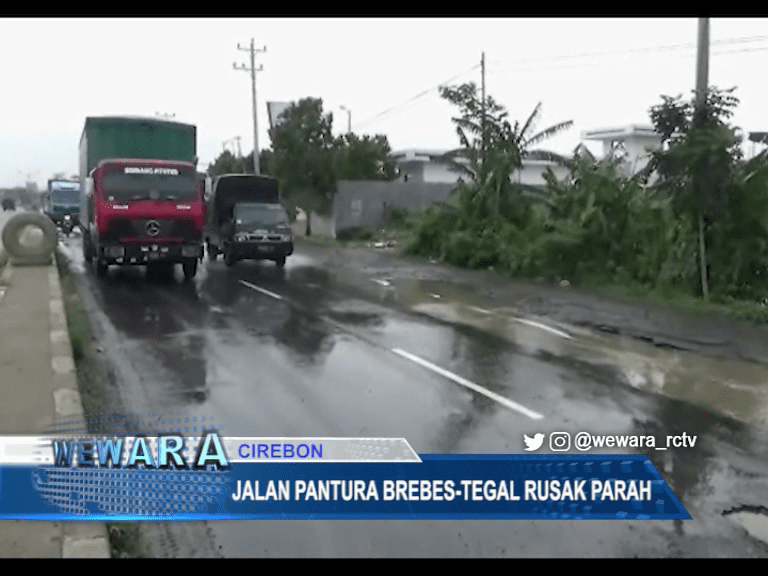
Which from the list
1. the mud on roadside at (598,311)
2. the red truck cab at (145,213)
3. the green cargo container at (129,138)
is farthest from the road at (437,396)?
the green cargo container at (129,138)

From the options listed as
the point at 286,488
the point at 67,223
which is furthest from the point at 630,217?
the point at 67,223

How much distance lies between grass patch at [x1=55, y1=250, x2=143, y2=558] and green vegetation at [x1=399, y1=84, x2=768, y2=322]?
10142mm

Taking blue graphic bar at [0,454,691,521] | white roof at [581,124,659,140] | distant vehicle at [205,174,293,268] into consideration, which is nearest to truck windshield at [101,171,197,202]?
distant vehicle at [205,174,293,268]

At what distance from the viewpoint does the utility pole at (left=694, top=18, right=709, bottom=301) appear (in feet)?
46.3

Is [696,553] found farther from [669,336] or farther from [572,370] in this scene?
[669,336]

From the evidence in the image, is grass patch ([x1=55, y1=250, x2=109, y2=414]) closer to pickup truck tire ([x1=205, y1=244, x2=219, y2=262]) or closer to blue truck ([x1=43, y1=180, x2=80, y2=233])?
pickup truck tire ([x1=205, y1=244, x2=219, y2=262])

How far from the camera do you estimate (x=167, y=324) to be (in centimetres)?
1203

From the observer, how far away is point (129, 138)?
1956 cm

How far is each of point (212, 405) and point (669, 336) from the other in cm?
703

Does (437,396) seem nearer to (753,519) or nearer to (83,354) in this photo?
(753,519)

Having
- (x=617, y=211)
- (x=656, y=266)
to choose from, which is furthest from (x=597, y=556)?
(x=617, y=211)

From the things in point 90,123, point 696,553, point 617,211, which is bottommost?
point 696,553

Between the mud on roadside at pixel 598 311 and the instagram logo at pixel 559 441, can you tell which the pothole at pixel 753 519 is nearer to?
the instagram logo at pixel 559 441

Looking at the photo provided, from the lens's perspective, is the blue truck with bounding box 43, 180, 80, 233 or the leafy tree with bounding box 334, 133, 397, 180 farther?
the blue truck with bounding box 43, 180, 80, 233
